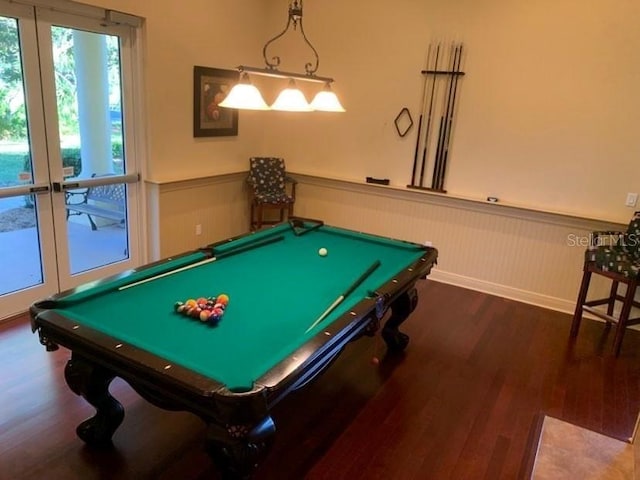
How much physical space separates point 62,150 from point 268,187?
2127mm

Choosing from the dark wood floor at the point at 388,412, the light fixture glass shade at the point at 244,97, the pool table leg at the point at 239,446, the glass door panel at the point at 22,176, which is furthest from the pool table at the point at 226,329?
the glass door panel at the point at 22,176

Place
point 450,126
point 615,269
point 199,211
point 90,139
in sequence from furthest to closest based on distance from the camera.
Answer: point 199,211
point 450,126
point 90,139
point 615,269

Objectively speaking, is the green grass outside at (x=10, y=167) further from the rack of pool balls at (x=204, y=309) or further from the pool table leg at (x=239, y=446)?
the pool table leg at (x=239, y=446)

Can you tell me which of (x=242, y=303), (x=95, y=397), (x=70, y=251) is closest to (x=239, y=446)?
(x=242, y=303)

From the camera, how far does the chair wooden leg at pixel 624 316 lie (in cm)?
321

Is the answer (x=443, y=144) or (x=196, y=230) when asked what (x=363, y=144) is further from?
(x=196, y=230)

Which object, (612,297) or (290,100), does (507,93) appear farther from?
(290,100)

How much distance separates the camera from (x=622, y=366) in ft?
10.7

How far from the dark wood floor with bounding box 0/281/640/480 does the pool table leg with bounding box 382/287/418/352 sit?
0.09 metres

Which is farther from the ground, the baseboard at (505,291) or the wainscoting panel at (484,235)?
the wainscoting panel at (484,235)

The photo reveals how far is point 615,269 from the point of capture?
3260 mm

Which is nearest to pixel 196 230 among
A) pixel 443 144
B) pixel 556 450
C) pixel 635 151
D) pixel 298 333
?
pixel 443 144

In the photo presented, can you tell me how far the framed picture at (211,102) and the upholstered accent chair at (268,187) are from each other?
509 mm

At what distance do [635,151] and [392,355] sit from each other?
257cm
